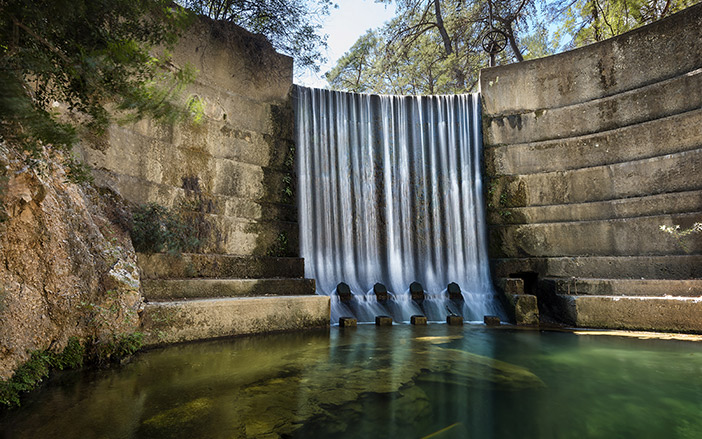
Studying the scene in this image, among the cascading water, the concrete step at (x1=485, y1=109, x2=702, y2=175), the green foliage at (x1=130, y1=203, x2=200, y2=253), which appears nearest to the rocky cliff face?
the green foliage at (x1=130, y1=203, x2=200, y2=253)

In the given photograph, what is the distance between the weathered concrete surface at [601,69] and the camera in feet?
26.1

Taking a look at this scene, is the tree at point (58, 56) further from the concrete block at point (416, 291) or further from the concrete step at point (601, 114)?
the concrete step at point (601, 114)

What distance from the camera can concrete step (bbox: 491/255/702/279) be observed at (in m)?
7.10

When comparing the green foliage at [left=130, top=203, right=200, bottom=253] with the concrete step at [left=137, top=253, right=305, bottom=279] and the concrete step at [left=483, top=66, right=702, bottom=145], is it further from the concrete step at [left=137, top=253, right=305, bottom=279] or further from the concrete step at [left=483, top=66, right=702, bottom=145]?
the concrete step at [left=483, top=66, right=702, bottom=145]

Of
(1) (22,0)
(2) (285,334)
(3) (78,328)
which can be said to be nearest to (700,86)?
(2) (285,334)

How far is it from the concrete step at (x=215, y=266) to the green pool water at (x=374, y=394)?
1.60 m

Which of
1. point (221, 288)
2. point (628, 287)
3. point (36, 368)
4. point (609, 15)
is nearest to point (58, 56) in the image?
point (36, 368)

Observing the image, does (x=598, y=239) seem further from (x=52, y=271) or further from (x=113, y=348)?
(x=52, y=271)

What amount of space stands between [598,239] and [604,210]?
0.65 m

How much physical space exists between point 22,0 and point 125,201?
4.11 meters

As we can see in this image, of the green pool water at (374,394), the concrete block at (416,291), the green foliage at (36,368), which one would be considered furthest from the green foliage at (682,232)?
the green foliage at (36,368)

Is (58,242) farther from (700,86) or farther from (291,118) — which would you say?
(700,86)

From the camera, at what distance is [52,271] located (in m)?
3.68

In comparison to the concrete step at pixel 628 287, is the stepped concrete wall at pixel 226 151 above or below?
above
